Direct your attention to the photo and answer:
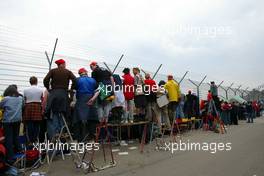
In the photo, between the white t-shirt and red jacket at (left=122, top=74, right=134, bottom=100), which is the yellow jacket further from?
the white t-shirt

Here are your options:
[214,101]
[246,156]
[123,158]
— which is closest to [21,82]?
[123,158]

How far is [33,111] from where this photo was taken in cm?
720

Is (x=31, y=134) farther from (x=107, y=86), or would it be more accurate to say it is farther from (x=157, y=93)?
(x=157, y=93)

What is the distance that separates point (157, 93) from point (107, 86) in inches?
94.9

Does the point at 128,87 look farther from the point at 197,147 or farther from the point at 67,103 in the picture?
the point at 67,103

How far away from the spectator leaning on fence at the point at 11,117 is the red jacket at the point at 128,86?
3465 millimetres

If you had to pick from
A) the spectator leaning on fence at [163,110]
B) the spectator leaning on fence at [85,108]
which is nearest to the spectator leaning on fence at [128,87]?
the spectator leaning on fence at [163,110]

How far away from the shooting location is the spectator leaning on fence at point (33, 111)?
718 cm

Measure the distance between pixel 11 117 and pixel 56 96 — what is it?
3.45ft

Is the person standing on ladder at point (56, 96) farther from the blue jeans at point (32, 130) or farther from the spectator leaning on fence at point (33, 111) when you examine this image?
the blue jeans at point (32, 130)

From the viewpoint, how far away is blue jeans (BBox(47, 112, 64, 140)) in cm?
688

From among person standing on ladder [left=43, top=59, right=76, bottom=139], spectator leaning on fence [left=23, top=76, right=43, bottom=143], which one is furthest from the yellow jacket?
spectator leaning on fence [left=23, top=76, right=43, bottom=143]

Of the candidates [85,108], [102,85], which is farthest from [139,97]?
[85,108]

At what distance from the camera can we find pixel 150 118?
9.42 m
